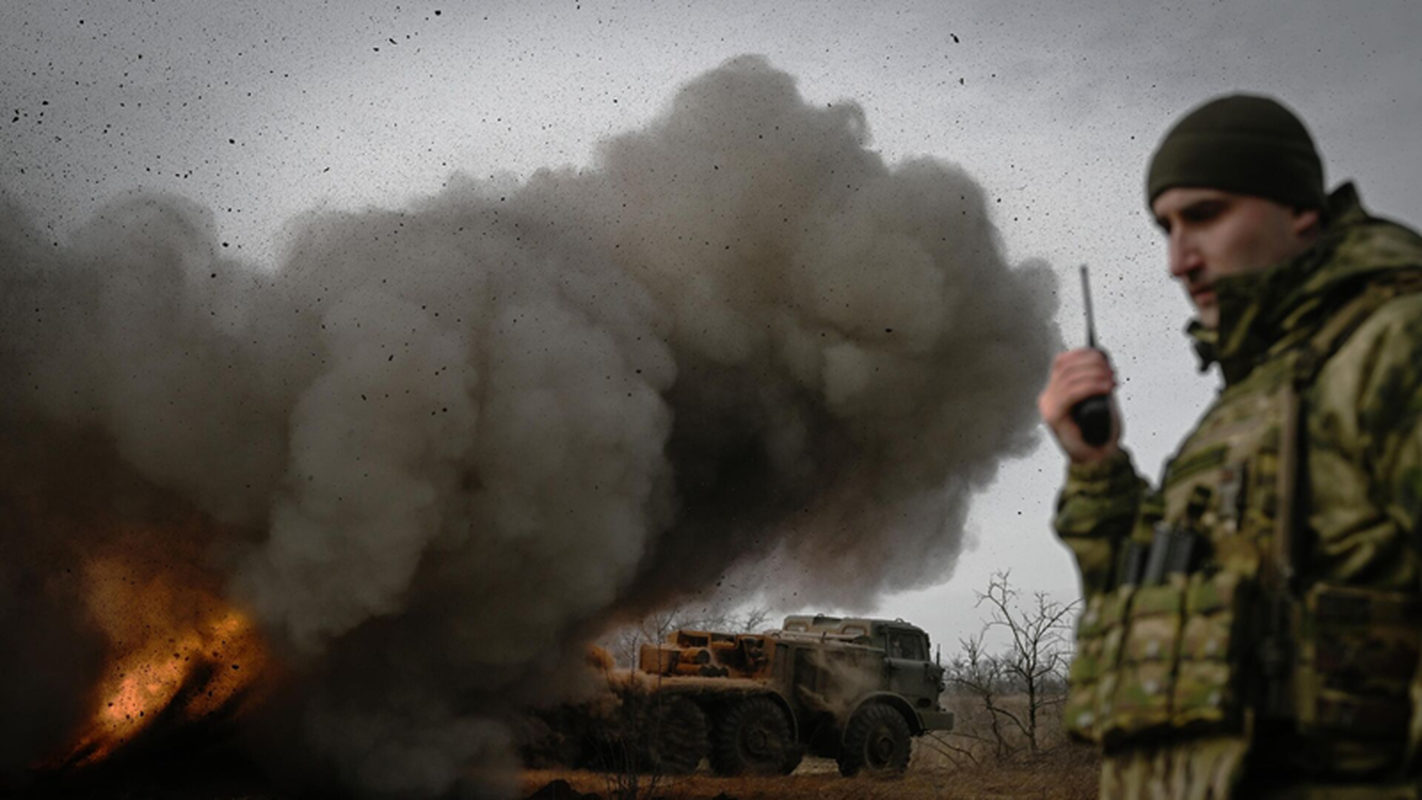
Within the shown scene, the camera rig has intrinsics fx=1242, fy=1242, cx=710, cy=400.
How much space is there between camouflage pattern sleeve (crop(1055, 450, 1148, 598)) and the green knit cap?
46cm

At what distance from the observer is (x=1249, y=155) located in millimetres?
1842

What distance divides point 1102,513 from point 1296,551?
0.44 metres

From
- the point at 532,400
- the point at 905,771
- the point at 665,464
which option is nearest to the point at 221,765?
the point at 532,400

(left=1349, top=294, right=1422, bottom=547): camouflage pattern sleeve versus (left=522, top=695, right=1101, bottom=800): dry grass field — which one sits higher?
(left=1349, top=294, right=1422, bottom=547): camouflage pattern sleeve

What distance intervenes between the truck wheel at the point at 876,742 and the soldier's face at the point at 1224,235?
13923mm

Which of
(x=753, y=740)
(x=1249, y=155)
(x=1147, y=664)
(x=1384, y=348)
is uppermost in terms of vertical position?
(x=1249, y=155)

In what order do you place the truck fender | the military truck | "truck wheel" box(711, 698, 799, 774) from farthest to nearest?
the truck fender
"truck wheel" box(711, 698, 799, 774)
the military truck

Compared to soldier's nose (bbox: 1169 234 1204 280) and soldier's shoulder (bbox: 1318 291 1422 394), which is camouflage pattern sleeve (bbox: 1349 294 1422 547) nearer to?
soldier's shoulder (bbox: 1318 291 1422 394)

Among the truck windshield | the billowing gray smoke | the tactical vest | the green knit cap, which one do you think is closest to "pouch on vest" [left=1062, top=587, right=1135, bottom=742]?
the tactical vest

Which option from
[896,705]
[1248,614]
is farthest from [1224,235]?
[896,705]

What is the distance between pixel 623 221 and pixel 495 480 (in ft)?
15.8

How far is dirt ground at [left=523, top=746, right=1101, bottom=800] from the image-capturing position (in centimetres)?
1234

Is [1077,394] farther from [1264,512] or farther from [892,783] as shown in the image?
[892,783]

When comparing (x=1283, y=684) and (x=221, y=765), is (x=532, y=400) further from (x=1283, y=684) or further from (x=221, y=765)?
(x=1283, y=684)
